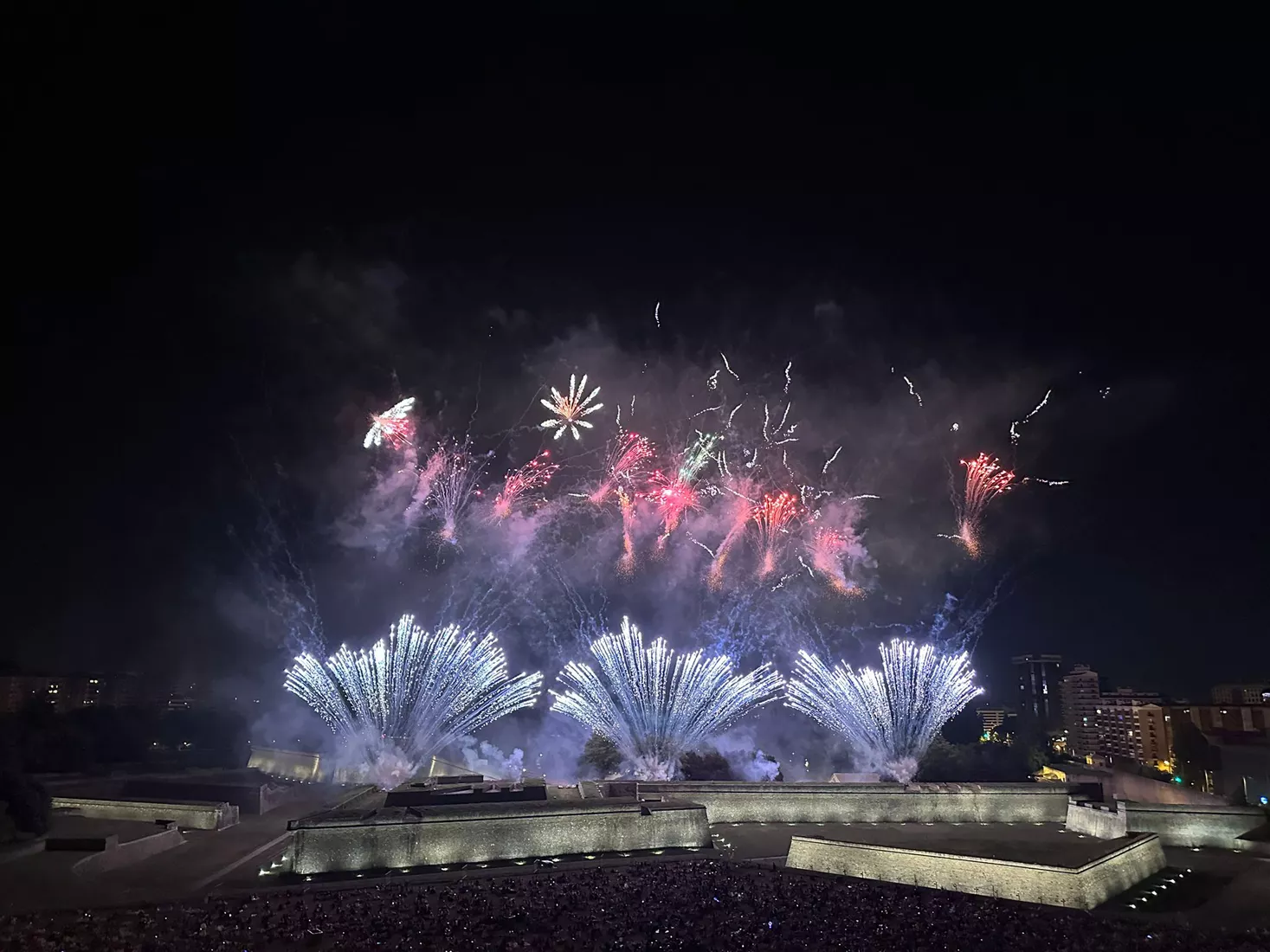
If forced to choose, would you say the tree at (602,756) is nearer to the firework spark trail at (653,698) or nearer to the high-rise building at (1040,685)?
the firework spark trail at (653,698)

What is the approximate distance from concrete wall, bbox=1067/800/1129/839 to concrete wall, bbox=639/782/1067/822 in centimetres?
199

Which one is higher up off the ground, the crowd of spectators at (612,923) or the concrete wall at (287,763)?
the concrete wall at (287,763)

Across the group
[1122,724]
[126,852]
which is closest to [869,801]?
[126,852]

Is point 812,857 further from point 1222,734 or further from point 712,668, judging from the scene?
point 1222,734

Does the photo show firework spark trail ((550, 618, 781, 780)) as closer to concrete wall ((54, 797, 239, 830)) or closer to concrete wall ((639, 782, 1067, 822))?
concrete wall ((639, 782, 1067, 822))

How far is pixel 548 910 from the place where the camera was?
80.2 ft

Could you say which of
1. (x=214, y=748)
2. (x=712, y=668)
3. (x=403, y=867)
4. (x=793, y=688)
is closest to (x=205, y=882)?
(x=403, y=867)

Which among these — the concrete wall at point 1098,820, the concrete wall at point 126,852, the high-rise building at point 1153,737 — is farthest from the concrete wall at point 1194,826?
the high-rise building at point 1153,737

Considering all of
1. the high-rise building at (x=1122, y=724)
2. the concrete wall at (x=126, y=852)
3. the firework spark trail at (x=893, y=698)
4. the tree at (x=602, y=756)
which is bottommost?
the high-rise building at (x=1122, y=724)

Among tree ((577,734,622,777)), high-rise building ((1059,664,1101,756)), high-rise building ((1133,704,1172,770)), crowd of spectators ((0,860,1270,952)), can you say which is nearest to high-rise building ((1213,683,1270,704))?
high-rise building ((1133,704,1172,770))

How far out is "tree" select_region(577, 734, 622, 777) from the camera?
48.6 meters

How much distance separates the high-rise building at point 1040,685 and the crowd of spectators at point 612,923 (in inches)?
4604

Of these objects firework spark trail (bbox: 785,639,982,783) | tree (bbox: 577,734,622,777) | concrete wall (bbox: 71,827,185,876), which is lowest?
concrete wall (bbox: 71,827,185,876)

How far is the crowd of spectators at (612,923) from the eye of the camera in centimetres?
2189
